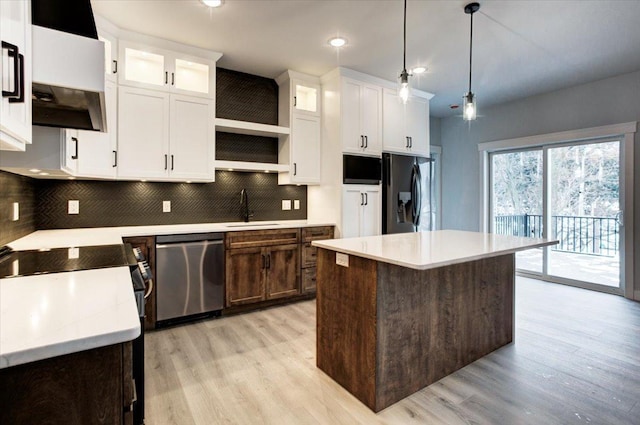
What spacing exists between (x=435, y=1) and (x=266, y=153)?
2.43 meters

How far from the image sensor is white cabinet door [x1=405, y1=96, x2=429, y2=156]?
459cm

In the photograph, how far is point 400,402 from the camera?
198 centimetres

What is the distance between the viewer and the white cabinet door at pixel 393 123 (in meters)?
4.32

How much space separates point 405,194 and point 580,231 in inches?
99.2

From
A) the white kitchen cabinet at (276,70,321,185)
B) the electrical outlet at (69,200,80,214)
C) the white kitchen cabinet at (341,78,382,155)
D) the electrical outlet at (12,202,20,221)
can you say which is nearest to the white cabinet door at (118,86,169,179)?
the electrical outlet at (69,200,80,214)

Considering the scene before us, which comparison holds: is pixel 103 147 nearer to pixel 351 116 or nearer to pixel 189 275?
pixel 189 275

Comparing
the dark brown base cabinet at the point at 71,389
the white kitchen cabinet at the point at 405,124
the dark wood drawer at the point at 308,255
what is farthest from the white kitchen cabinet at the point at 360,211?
the dark brown base cabinet at the point at 71,389

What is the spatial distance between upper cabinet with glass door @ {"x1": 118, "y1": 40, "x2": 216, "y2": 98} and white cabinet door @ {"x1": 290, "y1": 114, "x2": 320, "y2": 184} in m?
1.04

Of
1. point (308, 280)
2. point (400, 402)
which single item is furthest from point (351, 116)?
point (400, 402)

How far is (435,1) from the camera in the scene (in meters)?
2.55

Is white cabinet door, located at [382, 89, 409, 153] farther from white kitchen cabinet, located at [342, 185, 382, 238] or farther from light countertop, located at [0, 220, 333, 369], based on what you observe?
light countertop, located at [0, 220, 333, 369]

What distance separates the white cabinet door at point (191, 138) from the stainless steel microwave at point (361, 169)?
1.53 m

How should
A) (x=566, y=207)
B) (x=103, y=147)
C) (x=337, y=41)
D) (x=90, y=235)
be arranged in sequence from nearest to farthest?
(x=90, y=235), (x=103, y=147), (x=337, y=41), (x=566, y=207)

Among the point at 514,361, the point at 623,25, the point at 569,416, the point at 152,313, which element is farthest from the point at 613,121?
the point at 152,313
